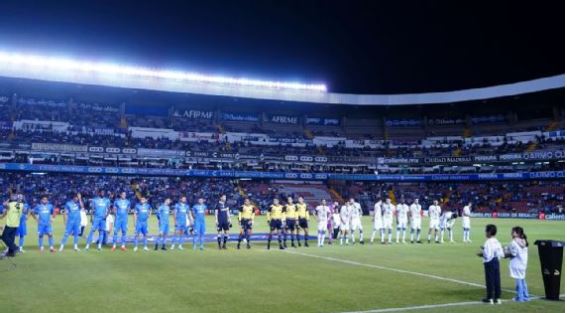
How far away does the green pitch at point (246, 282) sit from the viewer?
10375 millimetres

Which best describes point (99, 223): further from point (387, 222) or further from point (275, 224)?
point (387, 222)

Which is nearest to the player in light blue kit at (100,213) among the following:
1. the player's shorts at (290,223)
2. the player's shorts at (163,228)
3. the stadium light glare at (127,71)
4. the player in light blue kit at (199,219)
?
the player's shorts at (163,228)

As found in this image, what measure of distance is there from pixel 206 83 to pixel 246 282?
5646 centimetres

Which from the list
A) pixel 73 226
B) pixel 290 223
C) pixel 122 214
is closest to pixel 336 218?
pixel 290 223

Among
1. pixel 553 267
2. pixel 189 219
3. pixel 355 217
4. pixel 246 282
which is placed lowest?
pixel 246 282

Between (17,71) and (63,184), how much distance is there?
45.0 feet

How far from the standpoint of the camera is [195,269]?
15562 mm

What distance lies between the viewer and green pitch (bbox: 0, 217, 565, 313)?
10.4 metres

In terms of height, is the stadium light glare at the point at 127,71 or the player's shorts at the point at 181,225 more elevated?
the stadium light glare at the point at 127,71

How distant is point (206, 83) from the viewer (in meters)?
67.5

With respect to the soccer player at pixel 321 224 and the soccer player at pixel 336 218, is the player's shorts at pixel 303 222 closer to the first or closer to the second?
the soccer player at pixel 321 224

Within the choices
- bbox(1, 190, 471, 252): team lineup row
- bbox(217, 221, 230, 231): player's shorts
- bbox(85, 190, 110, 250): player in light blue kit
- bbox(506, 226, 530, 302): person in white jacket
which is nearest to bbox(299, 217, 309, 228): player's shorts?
bbox(1, 190, 471, 252): team lineup row

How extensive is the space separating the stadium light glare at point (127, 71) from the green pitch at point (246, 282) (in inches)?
1795

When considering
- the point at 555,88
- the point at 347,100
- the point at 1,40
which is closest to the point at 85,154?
the point at 1,40
